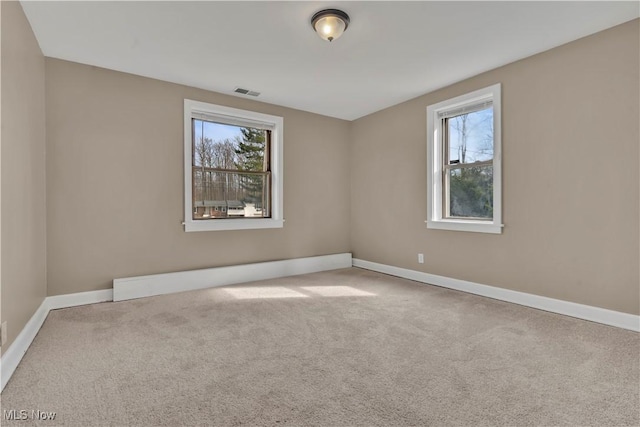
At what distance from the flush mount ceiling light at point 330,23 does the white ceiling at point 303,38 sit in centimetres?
6

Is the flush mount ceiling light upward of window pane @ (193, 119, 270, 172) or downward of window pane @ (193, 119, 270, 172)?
upward

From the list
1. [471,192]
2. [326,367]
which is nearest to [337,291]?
[326,367]

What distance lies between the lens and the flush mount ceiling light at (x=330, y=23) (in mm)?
2549

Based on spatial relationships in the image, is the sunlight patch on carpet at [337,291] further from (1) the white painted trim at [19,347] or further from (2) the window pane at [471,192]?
(1) the white painted trim at [19,347]

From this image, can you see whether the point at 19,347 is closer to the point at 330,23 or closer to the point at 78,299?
the point at 78,299

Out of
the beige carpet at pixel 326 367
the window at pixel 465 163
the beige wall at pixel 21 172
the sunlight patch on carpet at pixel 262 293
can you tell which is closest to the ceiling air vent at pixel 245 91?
the beige wall at pixel 21 172

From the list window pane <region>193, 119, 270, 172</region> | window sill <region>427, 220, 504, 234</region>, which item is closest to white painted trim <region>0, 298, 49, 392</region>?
window pane <region>193, 119, 270, 172</region>

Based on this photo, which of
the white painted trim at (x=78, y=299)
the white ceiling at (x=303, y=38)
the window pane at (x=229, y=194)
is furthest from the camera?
the window pane at (x=229, y=194)

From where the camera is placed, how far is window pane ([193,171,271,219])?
14.1ft

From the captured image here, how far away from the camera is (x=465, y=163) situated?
13.3ft

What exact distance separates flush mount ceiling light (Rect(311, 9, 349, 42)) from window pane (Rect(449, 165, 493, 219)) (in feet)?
7.64

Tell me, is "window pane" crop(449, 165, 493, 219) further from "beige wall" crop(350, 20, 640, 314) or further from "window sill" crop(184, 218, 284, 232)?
"window sill" crop(184, 218, 284, 232)

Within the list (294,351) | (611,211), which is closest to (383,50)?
(611,211)

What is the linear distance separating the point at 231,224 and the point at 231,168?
2.56 ft
